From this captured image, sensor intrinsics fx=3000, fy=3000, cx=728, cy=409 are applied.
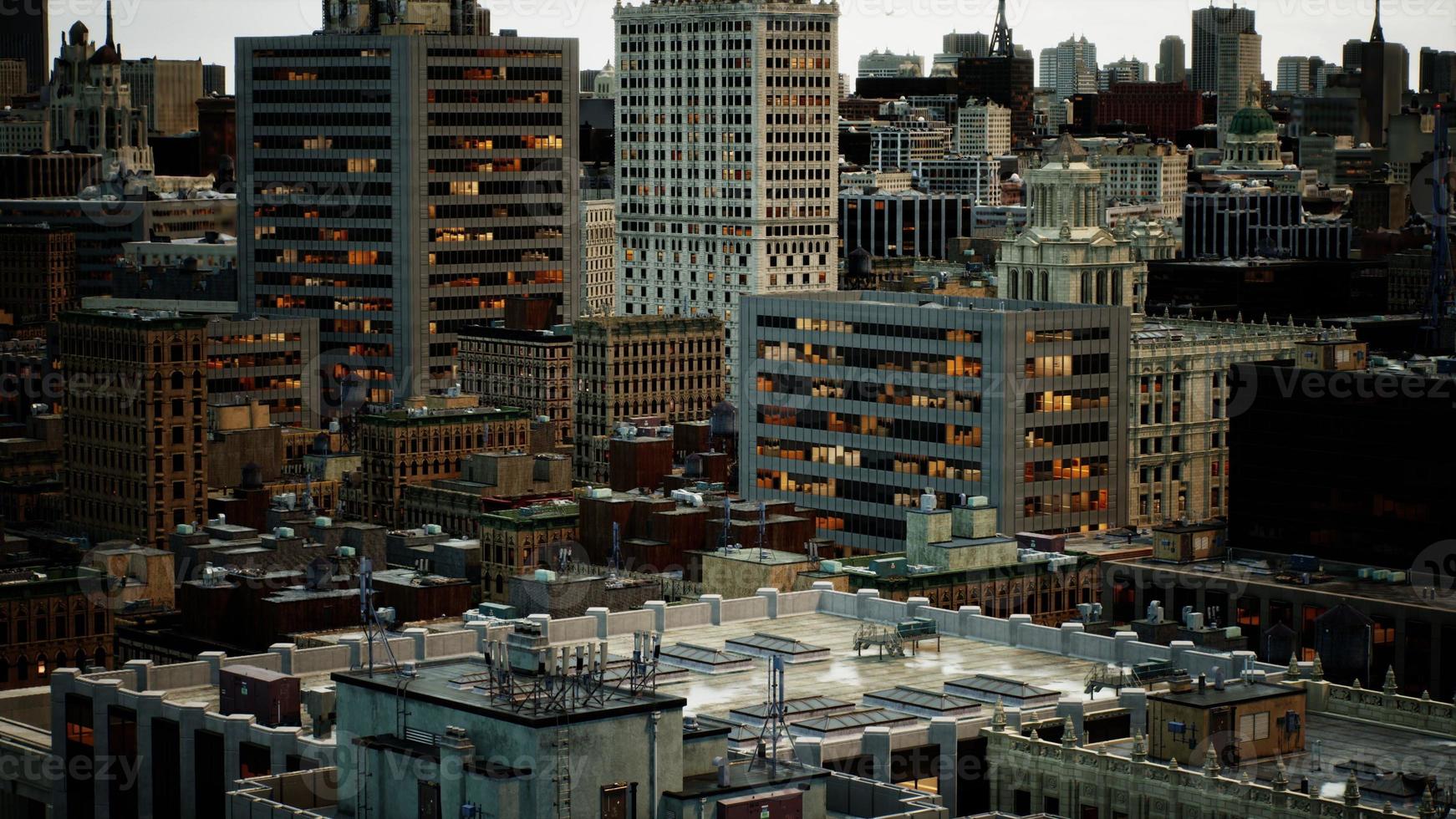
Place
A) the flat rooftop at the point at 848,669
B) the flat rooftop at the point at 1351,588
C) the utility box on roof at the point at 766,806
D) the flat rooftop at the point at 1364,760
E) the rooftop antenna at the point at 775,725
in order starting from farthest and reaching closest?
the flat rooftop at the point at 1351,588, the flat rooftop at the point at 848,669, the flat rooftop at the point at 1364,760, the rooftop antenna at the point at 775,725, the utility box on roof at the point at 766,806

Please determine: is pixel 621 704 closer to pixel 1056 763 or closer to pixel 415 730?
pixel 415 730

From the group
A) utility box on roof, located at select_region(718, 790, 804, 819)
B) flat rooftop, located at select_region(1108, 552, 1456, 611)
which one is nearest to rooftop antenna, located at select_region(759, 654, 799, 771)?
utility box on roof, located at select_region(718, 790, 804, 819)

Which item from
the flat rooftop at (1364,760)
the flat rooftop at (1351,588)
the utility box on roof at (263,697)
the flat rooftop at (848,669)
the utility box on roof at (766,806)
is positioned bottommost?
the flat rooftop at (1351,588)

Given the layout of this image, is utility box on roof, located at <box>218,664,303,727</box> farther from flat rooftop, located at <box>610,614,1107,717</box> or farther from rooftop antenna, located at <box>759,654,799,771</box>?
rooftop antenna, located at <box>759,654,799,771</box>

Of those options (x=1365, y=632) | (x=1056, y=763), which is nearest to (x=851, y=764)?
(x=1056, y=763)

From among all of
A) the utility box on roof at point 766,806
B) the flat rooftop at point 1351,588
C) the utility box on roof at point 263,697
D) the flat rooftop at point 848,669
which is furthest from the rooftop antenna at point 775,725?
the flat rooftop at point 1351,588

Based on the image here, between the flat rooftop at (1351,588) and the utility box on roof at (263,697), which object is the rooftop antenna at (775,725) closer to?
the utility box on roof at (263,697)
